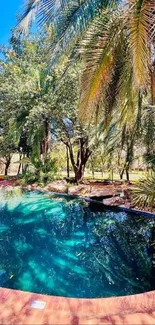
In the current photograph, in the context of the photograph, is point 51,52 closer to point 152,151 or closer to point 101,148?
point 152,151

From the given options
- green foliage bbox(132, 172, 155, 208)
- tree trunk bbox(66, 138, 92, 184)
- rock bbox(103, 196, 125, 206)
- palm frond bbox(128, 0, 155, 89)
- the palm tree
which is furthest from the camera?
tree trunk bbox(66, 138, 92, 184)

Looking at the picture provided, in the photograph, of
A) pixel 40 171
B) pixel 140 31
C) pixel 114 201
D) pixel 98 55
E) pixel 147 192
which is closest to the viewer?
pixel 140 31

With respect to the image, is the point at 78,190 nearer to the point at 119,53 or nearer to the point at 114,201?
the point at 114,201

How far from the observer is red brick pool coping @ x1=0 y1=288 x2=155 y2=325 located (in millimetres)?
2762

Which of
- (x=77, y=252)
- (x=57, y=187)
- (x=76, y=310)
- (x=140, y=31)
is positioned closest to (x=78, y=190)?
(x=57, y=187)

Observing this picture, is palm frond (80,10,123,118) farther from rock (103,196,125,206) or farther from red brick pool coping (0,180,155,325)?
rock (103,196,125,206)

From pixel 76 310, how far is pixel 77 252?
3751 millimetres

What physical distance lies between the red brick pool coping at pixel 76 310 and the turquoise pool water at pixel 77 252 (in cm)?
169

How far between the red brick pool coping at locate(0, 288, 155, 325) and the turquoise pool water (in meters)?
1.69

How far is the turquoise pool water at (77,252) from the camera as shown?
510cm

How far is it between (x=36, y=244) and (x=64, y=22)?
5800 mm

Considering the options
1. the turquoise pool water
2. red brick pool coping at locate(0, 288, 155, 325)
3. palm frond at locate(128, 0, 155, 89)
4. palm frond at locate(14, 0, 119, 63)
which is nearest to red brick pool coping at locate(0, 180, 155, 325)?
red brick pool coping at locate(0, 288, 155, 325)

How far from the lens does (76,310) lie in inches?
119

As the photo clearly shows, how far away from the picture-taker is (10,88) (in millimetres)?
16422
